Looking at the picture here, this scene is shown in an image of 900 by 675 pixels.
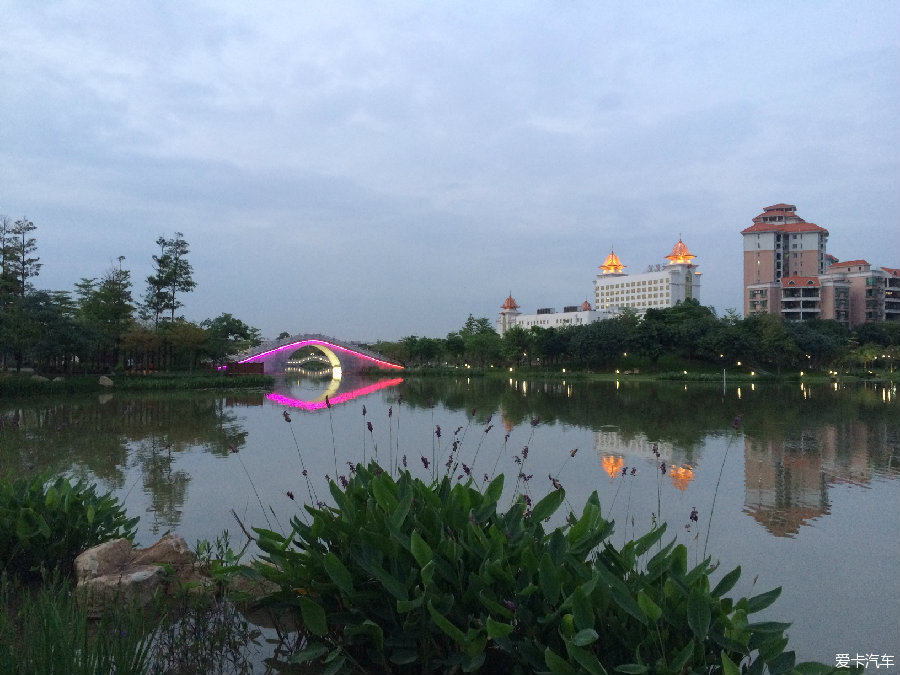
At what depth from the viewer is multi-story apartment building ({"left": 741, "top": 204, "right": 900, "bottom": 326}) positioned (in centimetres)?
5528

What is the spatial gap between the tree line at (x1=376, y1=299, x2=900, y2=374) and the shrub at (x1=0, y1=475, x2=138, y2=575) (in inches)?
1548

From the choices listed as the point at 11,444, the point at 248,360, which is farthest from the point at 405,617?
the point at 248,360

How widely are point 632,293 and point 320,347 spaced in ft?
153

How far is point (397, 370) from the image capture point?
4347 cm

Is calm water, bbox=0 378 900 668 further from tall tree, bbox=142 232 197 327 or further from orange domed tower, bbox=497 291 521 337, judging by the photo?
orange domed tower, bbox=497 291 521 337

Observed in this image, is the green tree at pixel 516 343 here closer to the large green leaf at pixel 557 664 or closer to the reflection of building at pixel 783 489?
the reflection of building at pixel 783 489

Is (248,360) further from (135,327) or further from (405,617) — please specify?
(405,617)

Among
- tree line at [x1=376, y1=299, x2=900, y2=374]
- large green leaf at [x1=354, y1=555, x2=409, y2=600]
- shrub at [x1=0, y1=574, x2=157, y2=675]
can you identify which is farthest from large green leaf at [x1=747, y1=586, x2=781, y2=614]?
tree line at [x1=376, y1=299, x2=900, y2=374]

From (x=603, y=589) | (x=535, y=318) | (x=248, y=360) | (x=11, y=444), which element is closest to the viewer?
(x=603, y=589)

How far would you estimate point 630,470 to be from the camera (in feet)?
23.6

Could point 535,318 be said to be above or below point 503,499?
above

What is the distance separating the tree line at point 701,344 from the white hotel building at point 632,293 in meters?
20.4

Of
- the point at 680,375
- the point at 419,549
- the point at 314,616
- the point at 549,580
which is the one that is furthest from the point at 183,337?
the point at 549,580

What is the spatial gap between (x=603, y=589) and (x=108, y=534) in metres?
2.92
